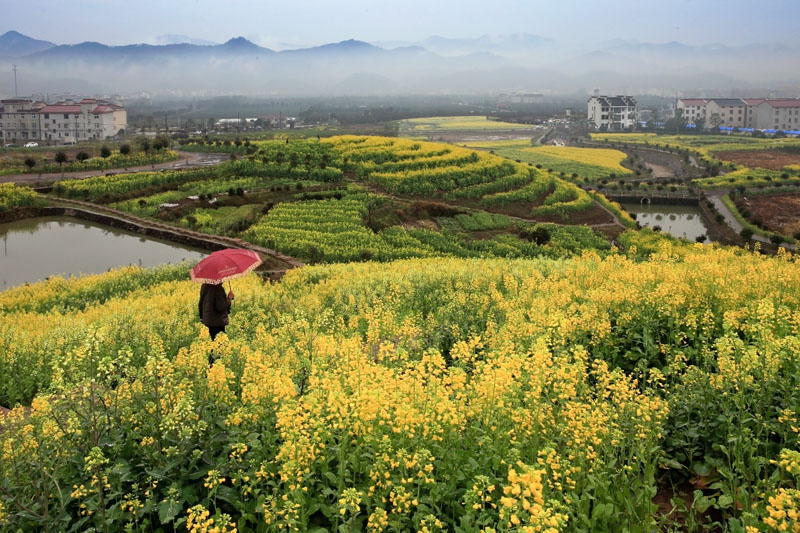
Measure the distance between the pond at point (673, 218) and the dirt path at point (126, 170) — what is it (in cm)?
3673

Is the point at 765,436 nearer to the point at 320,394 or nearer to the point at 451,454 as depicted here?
the point at 451,454

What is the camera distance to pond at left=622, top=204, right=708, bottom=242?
44.7 metres

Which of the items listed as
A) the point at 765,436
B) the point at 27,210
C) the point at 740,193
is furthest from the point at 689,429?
the point at 740,193

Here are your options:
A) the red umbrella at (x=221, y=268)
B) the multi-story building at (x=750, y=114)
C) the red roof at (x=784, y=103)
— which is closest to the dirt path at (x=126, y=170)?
the red umbrella at (x=221, y=268)

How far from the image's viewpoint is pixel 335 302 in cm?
1205

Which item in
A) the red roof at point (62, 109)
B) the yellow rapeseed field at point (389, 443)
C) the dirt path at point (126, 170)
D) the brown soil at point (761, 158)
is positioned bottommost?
the yellow rapeseed field at point (389, 443)

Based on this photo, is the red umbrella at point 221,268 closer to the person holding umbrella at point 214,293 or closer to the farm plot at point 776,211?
the person holding umbrella at point 214,293

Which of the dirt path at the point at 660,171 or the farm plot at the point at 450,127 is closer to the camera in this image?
the dirt path at the point at 660,171

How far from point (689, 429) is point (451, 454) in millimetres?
2473

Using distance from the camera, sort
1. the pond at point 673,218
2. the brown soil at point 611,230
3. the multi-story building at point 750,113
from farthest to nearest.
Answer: the multi-story building at point 750,113 → the pond at point 673,218 → the brown soil at point 611,230

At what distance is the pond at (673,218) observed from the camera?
4469 centimetres

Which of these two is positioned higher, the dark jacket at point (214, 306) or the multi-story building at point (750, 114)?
the multi-story building at point (750, 114)

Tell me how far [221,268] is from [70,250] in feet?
81.5

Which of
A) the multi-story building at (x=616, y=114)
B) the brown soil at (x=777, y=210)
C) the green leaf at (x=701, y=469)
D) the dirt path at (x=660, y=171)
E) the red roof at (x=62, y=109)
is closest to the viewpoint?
the green leaf at (x=701, y=469)
